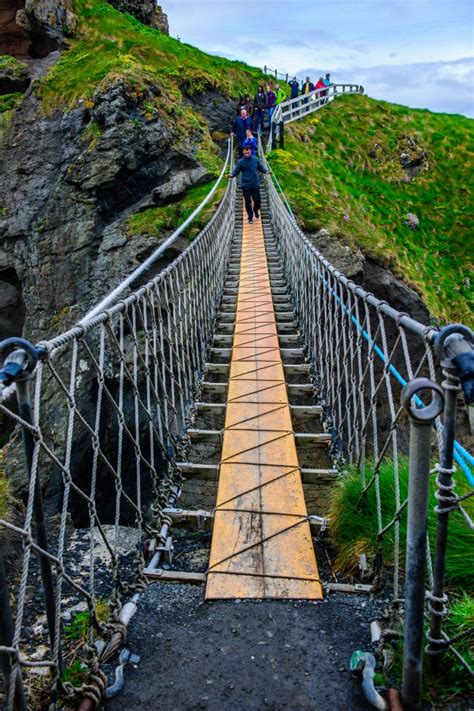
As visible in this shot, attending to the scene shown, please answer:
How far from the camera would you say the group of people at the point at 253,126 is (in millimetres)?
10219

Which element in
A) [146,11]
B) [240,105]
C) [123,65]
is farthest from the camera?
[146,11]

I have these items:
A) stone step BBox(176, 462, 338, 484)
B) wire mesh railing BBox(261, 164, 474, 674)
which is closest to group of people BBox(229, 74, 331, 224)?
wire mesh railing BBox(261, 164, 474, 674)

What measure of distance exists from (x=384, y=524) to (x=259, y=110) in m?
18.6

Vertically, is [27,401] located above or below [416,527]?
above

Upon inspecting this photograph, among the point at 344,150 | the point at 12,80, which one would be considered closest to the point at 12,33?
the point at 12,80

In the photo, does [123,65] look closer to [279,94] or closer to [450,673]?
[279,94]

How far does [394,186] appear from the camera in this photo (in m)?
18.8

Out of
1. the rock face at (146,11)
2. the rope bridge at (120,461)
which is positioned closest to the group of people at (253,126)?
the rope bridge at (120,461)

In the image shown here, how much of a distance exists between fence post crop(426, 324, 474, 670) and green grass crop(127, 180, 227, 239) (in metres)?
8.45

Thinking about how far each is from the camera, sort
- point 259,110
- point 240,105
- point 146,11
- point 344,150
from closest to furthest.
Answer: point 240,105 → point 259,110 → point 344,150 → point 146,11

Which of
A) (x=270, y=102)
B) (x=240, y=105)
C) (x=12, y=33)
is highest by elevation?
(x=12, y=33)

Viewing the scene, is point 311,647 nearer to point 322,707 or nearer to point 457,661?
point 322,707

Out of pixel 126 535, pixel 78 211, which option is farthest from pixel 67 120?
pixel 126 535

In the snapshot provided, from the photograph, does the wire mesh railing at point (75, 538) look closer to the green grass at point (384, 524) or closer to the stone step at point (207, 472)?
the stone step at point (207, 472)
